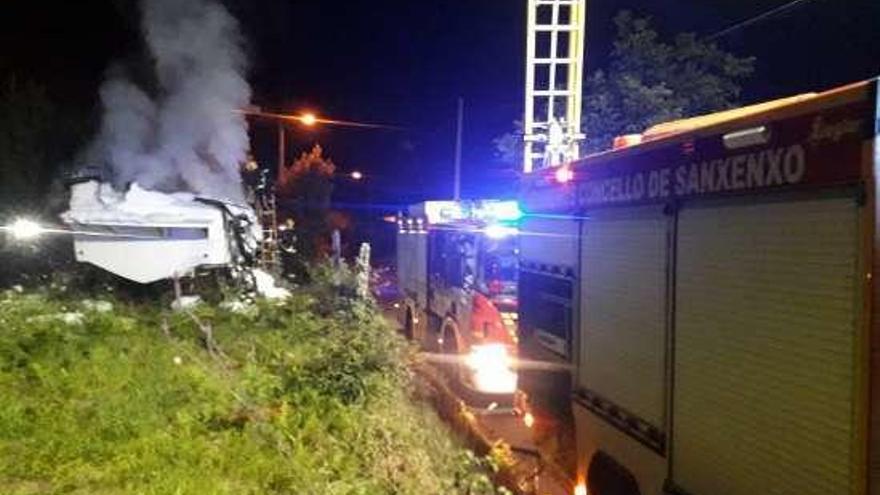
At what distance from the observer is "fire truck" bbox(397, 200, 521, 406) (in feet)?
32.0

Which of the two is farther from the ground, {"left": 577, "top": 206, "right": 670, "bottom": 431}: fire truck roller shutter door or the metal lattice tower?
the metal lattice tower

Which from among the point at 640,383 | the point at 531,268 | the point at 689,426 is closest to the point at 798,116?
the point at 689,426

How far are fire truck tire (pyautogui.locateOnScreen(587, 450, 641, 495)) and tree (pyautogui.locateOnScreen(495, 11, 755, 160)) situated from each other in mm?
8962

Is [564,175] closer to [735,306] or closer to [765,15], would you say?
→ [735,306]

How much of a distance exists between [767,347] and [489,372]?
22.4 ft

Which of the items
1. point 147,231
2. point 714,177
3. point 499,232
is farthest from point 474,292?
point 147,231

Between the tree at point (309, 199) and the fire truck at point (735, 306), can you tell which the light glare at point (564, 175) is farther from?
the tree at point (309, 199)

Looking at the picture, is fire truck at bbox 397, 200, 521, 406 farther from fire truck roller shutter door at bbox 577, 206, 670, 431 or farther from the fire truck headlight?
fire truck roller shutter door at bbox 577, 206, 670, 431

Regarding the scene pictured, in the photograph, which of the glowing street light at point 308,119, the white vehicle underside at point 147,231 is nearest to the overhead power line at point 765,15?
the white vehicle underside at point 147,231

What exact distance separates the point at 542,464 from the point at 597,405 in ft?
6.01

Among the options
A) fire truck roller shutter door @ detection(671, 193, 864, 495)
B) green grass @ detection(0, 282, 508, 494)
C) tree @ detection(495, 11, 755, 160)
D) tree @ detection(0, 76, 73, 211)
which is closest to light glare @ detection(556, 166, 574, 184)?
fire truck roller shutter door @ detection(671, 193, 864, 495)

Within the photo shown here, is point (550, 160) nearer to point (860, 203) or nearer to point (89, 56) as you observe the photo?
point (860, 203)

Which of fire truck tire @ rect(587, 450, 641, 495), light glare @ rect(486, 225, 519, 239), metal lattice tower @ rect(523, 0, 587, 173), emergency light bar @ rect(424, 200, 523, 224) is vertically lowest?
fire truck tire @ rect(587, 450, 641, 495)

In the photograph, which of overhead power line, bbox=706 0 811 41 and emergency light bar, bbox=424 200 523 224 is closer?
emergency light bar, bbox=424 200 523 224
